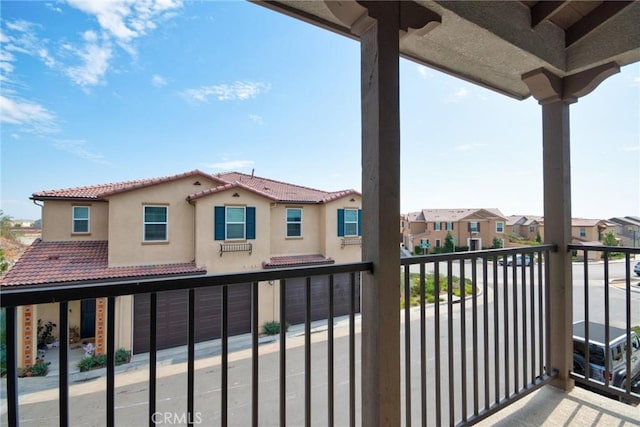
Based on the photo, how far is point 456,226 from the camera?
3551 millimetres

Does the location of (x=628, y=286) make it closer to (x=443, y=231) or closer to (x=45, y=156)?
(x=443, y=231)

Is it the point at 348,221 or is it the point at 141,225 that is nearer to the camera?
the point at 141,225

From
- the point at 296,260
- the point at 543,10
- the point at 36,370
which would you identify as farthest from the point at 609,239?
the point at 36,370

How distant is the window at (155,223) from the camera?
2965mm

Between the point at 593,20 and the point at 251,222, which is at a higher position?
the point at 593,20

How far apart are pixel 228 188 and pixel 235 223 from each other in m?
0.84

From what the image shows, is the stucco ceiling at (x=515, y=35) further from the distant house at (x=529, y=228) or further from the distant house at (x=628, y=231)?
the distant house at (x=628, y=231)

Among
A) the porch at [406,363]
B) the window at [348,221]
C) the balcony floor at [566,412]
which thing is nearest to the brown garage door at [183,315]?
the porch at [406,363]

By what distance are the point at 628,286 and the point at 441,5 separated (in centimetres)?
192

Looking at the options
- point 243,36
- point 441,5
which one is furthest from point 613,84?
point 243,36

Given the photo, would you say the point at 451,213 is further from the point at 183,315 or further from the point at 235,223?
the point at 183,315

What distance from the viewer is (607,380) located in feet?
5.98

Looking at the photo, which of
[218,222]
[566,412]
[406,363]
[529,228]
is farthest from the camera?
[218,222]

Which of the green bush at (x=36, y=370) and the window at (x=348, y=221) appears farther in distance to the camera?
the window at (x=348, y=221)
